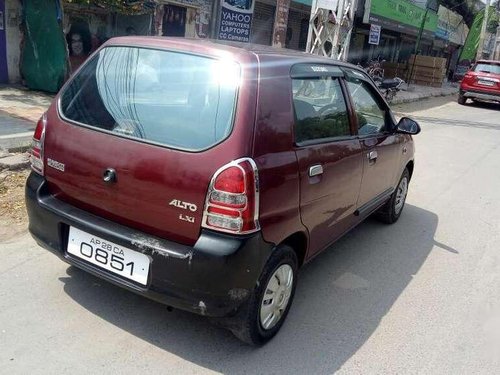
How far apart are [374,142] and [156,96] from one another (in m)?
2.03

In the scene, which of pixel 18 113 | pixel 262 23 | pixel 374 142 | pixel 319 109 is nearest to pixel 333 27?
pixel 262 23

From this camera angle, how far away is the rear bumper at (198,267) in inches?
99.3

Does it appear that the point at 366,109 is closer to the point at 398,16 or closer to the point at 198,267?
the point at 198,267

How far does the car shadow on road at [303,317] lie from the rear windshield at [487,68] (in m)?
17.9

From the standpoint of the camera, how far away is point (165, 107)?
2.79 meters

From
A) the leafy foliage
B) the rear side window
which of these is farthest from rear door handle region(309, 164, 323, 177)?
the leafy foliage

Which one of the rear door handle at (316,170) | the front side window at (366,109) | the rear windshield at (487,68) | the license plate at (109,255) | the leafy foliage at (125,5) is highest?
the leafy foliage at (125,5)

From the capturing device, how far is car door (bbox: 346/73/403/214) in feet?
13.1

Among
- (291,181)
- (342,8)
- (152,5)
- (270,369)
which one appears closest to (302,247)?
(291,181)

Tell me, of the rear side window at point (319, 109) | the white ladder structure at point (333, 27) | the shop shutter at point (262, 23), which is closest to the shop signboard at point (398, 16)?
the shop shutter at point (262, 23)

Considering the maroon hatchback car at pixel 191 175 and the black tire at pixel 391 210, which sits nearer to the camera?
the maroon hatchback car at pixel 191 175

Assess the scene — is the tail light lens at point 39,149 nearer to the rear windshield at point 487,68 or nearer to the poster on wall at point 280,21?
the poster on wall at point 280,21

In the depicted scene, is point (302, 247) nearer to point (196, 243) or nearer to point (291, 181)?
point (291, 181)

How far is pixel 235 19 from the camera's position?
13.7 m
